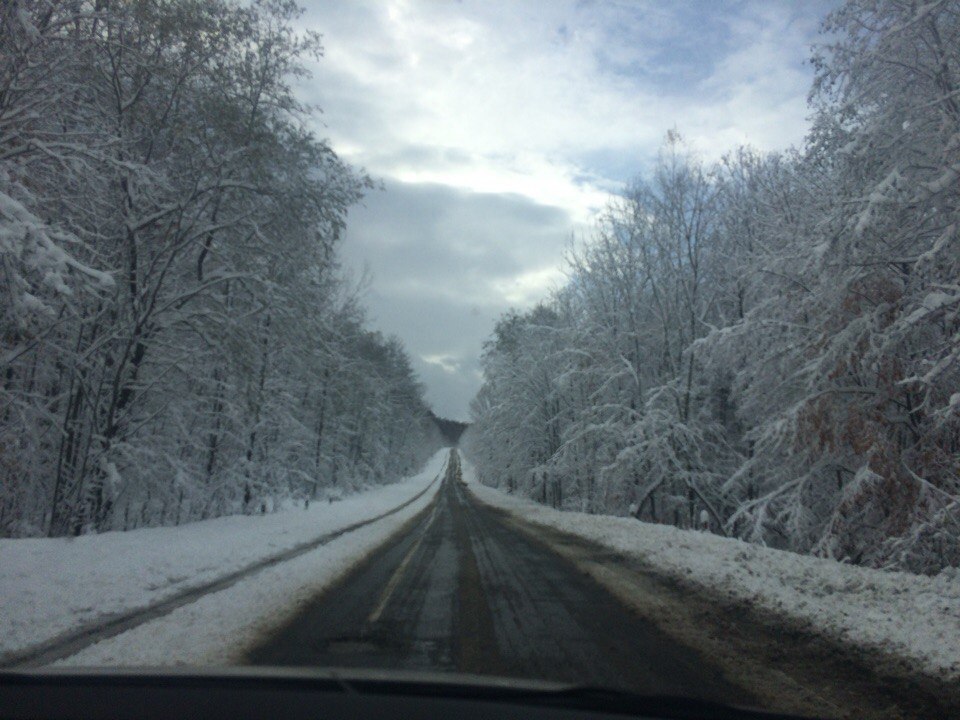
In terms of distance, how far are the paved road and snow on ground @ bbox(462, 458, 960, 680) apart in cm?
193

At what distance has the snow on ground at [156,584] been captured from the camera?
6.61m

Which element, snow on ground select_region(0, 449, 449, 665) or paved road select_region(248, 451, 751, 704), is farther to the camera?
snow on ground select_region(0, 449, 449, 665)

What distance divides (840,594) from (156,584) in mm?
9963

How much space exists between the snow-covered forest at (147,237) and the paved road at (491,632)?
7079 mm

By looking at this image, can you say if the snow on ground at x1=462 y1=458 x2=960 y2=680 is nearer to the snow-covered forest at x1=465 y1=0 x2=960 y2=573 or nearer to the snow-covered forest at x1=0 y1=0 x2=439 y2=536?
the snow-covered forest at x1=465 y1=0 x2=960 y2=573

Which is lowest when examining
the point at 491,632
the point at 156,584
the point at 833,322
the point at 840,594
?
the point at 156,584

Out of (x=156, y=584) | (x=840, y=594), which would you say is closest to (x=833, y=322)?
(x=840, y=594)

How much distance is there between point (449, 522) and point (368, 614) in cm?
1592

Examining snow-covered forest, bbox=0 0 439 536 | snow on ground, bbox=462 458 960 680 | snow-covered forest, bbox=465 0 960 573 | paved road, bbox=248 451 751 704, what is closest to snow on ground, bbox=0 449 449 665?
paved road, bbox=248 451 751 704

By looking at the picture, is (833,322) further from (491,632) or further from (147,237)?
(147,237)

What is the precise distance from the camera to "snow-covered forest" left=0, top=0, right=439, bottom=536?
1141 cm

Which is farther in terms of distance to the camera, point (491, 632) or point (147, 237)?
point (147, 237)

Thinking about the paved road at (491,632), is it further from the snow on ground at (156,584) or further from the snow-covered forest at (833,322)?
the snow-covered forest at (833,322)

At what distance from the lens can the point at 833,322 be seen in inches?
560
